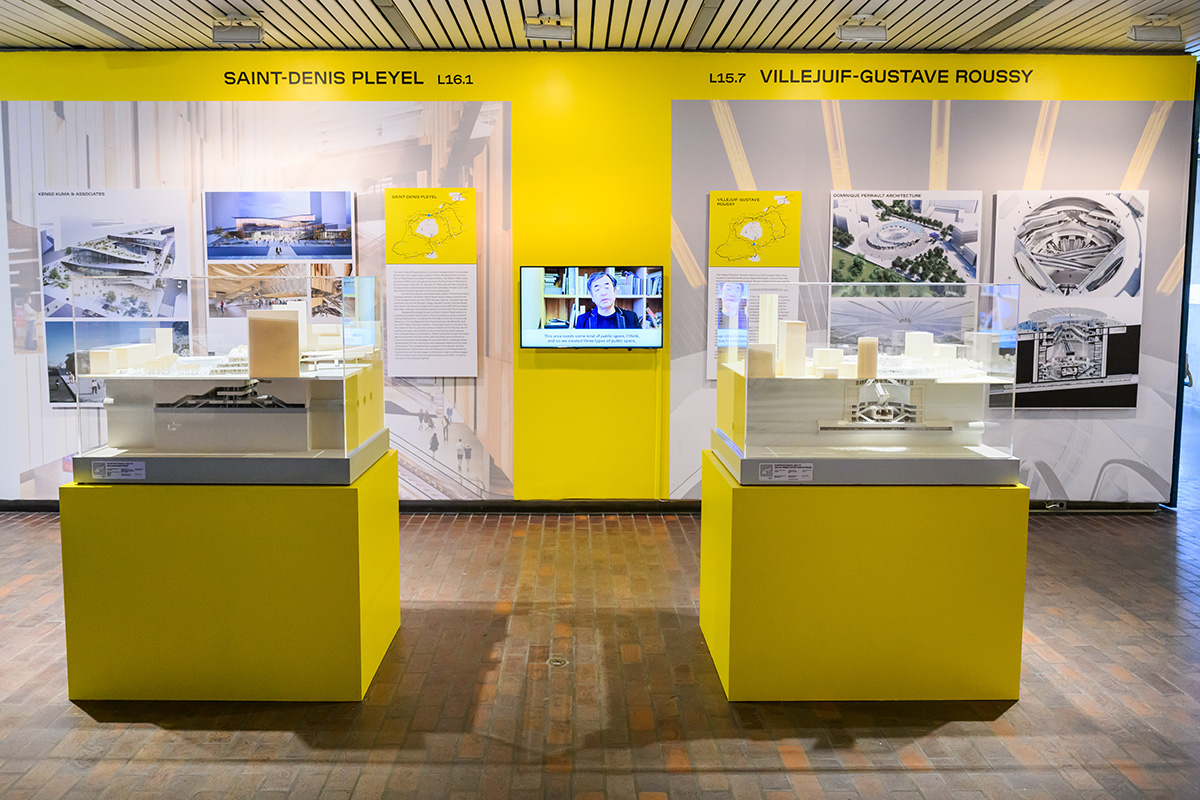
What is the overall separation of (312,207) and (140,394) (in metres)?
3.46

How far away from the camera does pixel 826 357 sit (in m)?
3.89

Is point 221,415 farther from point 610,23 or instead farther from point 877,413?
point 610,23

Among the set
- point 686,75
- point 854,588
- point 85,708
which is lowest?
point 85,708

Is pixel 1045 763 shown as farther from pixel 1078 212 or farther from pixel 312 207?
pixel 312 207

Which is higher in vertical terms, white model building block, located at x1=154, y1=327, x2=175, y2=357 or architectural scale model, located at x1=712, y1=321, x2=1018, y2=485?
white model building block, located at x1=154, y1=327, x2=175, y2=357

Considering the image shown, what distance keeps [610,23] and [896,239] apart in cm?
271

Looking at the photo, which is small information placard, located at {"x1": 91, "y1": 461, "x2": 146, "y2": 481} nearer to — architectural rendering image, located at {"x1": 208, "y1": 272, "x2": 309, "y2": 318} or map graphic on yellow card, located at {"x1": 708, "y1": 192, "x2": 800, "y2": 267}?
architectural rendering image, located at {"x1": 208, "y1": 272, "x2": 309, "y2": 318}

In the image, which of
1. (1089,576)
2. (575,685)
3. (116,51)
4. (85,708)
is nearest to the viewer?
(85,708)

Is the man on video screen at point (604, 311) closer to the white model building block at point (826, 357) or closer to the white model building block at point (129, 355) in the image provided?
the white model building block at point (826, 357)

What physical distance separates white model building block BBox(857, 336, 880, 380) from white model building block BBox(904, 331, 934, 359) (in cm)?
17

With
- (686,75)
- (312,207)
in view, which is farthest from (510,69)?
(312,207)

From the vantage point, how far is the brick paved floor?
3203 millimetres

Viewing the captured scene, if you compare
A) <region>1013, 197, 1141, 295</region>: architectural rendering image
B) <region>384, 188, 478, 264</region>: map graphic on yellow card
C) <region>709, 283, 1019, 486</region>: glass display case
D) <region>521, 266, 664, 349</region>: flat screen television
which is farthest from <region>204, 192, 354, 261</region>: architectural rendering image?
<region>1013, 197, 1141, 295</region>: architectural rendering image

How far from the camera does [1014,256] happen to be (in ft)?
23.1
